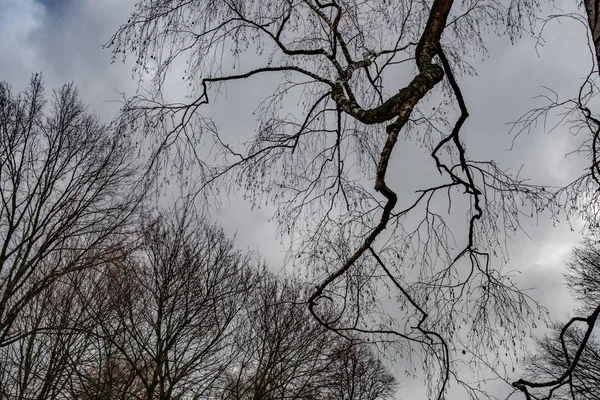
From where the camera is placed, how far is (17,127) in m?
11.0

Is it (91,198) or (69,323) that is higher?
(91,198)

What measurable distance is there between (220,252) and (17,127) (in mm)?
5544

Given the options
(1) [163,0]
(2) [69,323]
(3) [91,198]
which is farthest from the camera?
(3) [91,198]

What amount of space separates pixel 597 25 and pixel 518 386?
1.91 metres

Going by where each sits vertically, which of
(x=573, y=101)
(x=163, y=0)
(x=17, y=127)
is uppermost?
(x=17, y=127)

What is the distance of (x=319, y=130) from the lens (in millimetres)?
4531

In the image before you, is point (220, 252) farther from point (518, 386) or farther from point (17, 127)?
point (518, 386)

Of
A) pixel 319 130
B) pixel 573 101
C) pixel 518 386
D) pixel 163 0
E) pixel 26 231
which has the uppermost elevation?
pixel 26 231

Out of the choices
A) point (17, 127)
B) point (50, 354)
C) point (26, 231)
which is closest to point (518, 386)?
point (50, 354)

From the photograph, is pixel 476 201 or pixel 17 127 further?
pixel 17 127

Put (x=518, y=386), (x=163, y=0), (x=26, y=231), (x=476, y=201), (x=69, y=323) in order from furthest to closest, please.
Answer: (x=26, y=231)
(x=69, y=323)
(x=163, y=0)
(x=476, y=201)
(x=518, y=386)

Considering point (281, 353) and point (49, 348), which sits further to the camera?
point (281, 353)

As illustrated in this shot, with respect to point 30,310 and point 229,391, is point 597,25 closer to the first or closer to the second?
point 229,391

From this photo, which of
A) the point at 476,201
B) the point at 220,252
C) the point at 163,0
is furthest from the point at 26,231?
the point at 476,201
